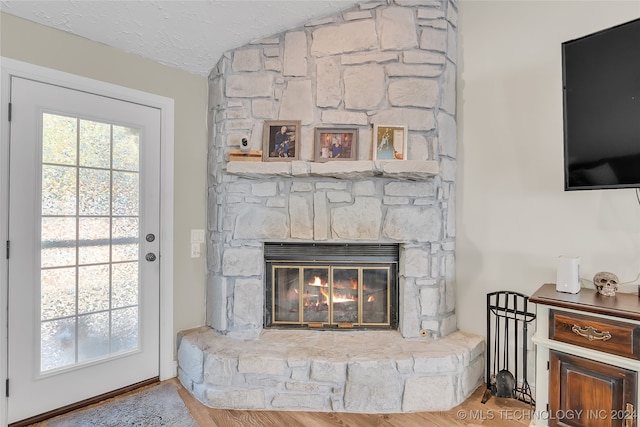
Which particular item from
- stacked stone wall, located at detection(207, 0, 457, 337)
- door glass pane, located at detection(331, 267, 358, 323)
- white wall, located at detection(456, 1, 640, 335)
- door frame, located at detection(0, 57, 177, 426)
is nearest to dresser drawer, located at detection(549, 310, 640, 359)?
white wall, located at detection(456, 1, 640, 335)

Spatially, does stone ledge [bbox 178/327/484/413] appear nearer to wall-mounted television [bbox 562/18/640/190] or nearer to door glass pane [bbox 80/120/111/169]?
wall-mounted television [bbox 562/18/640/190]

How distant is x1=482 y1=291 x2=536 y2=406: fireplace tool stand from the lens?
2029 millimetres

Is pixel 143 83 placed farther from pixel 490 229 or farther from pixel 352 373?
pixel 490 229

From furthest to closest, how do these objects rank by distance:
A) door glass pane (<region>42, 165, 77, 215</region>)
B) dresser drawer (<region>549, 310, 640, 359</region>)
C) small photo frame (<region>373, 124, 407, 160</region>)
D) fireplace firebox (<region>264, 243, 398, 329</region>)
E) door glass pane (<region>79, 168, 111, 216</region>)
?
1. fireplace firebox (<region>264, 243, 398, 329</region>)
2. small photo frame (<region>373, 124, 407, 160</region>)
3. door glass pane (<region>79, 168, 111, 216</region>)
4. door glass pane (<region>42, 165, 77, 215</region>)
5. dresser drawer (<region>549, 310, 640, 359</region>)

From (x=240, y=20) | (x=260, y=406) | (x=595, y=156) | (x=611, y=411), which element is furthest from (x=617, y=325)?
(x=240, y=20)

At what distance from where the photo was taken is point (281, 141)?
91.5 inches

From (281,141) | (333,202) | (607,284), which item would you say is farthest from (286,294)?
(607,284)

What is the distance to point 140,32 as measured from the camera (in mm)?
2072

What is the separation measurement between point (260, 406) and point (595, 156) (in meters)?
2.35

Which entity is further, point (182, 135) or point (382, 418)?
point (182, 135)

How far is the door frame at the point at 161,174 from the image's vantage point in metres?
1.81

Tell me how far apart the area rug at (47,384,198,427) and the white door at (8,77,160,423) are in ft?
0.43

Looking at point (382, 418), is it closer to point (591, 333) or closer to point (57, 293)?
point (591, 333)

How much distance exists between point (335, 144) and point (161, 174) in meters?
1.30
